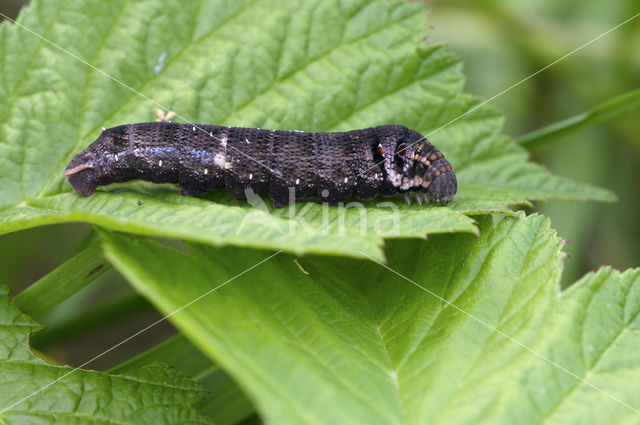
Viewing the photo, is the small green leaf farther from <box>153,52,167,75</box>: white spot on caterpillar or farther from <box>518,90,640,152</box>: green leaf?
<box>518,90,640,152</box>: green leaf

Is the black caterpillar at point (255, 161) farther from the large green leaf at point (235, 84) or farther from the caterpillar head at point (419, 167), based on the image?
the large green leaf at point (235, 84)

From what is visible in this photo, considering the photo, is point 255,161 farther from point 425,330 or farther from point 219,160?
point 425,330

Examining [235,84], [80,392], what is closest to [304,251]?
[80,392]

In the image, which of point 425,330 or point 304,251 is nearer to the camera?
point 304,251

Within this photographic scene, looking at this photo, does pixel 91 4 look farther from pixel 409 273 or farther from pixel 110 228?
pixel 409 273

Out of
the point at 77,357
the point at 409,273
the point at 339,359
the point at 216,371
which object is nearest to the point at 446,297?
the point at 409,273

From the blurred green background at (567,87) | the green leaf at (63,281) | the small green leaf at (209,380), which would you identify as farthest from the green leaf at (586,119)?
the green leaf at (63,281)

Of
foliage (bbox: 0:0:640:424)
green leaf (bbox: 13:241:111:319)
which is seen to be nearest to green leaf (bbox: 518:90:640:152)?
foliage (bbox: 0:0:640:424)
